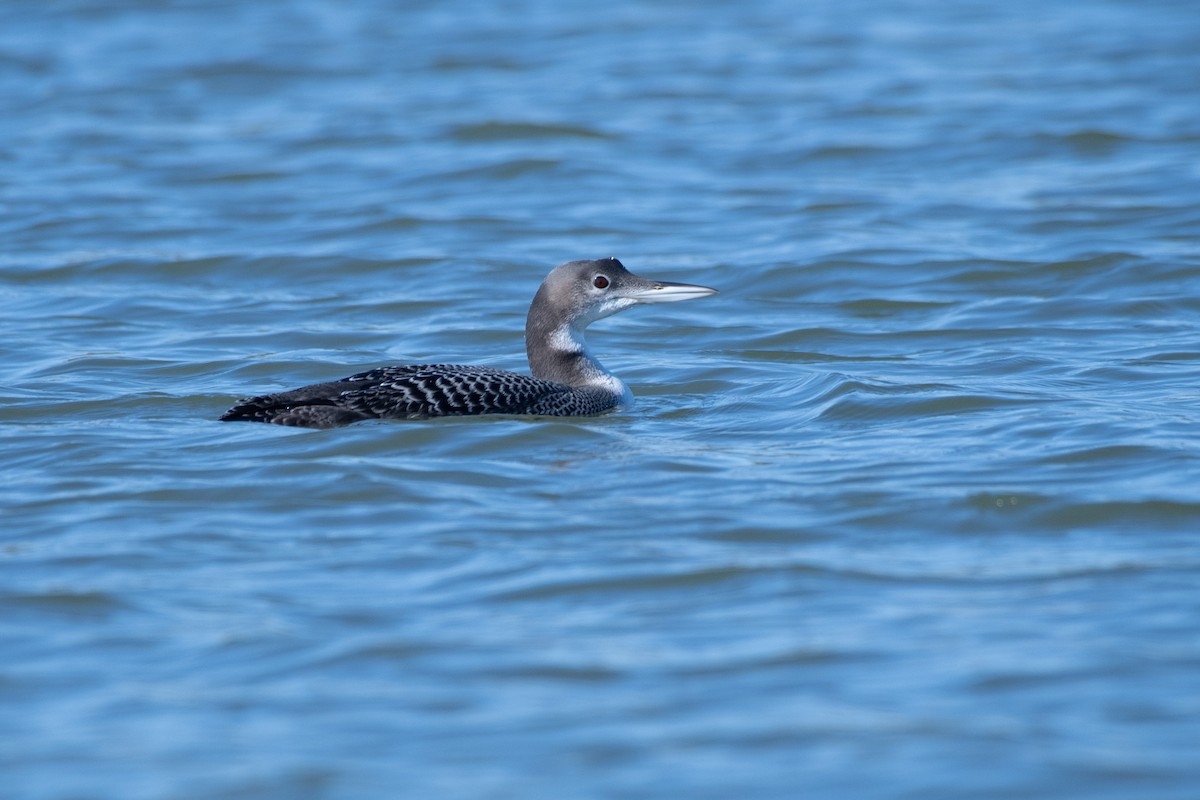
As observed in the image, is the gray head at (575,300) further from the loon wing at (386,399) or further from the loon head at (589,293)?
the loon wing at (386,399)

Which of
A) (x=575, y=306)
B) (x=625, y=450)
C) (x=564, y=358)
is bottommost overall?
(x=625, y=450)

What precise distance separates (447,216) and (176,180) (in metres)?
2.40

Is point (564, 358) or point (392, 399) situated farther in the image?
point (564, 358)

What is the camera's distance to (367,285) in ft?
36.4

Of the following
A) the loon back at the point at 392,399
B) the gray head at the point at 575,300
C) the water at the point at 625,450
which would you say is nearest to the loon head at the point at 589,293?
the gray head at the point at 575,300

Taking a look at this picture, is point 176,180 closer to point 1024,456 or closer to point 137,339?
point 137,339

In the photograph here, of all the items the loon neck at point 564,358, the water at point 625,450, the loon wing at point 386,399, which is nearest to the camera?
the water at point 625,450

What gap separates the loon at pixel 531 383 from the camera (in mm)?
7176

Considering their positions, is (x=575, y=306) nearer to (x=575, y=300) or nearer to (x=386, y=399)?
(x=575, y=300)

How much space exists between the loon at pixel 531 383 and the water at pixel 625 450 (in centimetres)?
12

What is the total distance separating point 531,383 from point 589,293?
2.43 feet

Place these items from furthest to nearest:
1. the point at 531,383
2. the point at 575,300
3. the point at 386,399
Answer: the point at 575,300 → the point at 531,383 → the point at 386,399

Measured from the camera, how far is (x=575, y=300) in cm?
816

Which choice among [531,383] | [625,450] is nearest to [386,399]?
[531,383]
